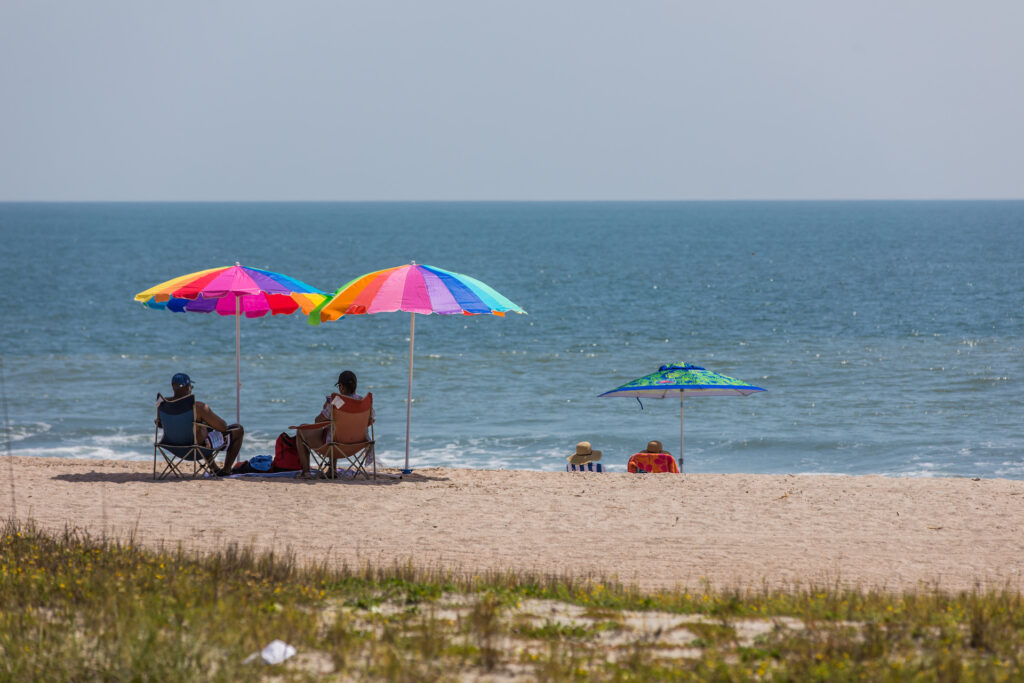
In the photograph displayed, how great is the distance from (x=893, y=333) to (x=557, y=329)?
10100mm

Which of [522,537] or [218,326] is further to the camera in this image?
[218,326]

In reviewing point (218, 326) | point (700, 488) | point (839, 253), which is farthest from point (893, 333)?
point (839, 253)

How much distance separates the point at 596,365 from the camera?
2622cm

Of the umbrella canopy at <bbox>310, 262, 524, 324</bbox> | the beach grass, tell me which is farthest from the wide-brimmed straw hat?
the beach grass

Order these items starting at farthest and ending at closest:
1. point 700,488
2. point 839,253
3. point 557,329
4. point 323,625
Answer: point 839,253 < point 557,329 < point 700,488 < point 323,625

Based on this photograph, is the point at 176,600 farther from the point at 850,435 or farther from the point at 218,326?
the point at 218,326

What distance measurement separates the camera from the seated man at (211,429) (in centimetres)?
995

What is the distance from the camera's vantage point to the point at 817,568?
23.8 feet

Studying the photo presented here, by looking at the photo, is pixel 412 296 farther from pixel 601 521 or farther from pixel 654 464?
pixel 654 464

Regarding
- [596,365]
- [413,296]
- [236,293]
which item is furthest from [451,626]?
[596,365]

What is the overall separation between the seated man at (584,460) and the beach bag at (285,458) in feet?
9.89

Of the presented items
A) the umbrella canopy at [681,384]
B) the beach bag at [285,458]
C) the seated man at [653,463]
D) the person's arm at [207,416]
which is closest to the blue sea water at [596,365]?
the umbrella canopy at [681,384]

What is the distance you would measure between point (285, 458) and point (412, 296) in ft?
7.08


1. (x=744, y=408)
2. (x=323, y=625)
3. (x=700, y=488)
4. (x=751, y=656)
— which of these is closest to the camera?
(x=751, y=656)
